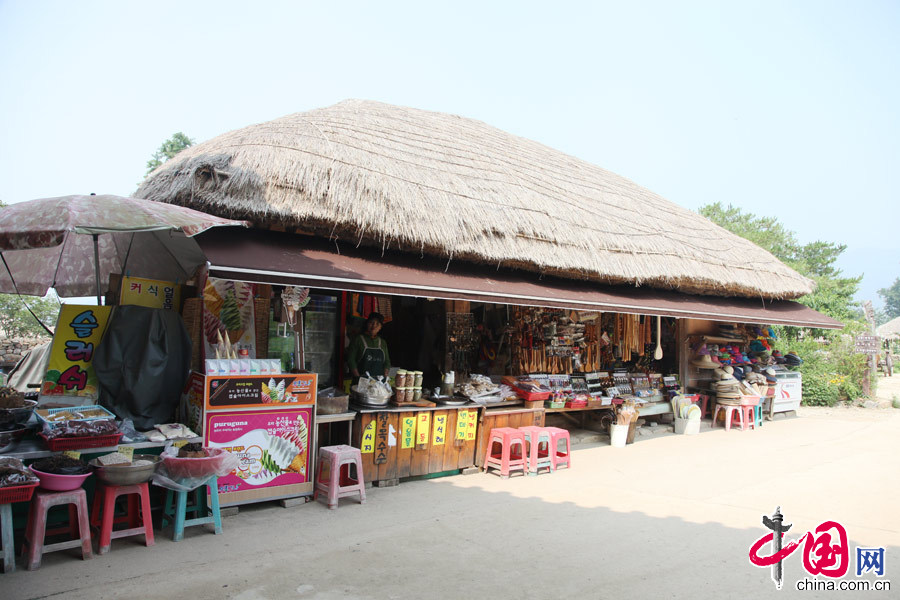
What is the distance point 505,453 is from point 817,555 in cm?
315

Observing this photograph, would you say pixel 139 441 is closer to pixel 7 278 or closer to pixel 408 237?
pixel 408 237

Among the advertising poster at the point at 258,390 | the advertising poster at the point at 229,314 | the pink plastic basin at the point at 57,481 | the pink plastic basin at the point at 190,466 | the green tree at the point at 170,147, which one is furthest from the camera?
the green tree at the point at 170,147

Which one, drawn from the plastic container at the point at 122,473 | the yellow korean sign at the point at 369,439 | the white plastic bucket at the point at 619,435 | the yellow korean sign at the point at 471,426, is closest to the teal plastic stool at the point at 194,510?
the plastic container at the point at 122,473

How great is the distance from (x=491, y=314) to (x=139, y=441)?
5464 mm

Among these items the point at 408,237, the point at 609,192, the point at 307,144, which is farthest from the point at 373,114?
the point at 609,192

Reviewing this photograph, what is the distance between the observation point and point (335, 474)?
5.33 metres

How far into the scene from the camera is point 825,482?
6727mm

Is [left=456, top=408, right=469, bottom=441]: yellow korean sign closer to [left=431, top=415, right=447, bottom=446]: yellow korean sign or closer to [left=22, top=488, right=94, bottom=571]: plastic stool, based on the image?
[left=431, top=415, right=447, bottom=446]: yellow korean sign

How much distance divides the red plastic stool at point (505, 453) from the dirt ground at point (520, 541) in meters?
0.26

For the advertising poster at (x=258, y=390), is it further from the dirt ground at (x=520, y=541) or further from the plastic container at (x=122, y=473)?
the dirt ground at (x=520, y=541)

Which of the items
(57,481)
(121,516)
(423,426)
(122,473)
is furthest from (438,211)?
(57,481)

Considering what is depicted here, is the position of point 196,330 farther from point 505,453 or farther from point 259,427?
point 505,453

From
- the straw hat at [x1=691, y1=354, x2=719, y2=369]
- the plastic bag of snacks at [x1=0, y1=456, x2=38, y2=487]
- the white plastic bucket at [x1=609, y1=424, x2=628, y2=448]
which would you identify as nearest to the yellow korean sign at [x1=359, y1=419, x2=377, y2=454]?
the plastic bag of snacks at [x1=0, y1=456, x2=38, y2=487]

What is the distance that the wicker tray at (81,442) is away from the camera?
4137 millimetres
